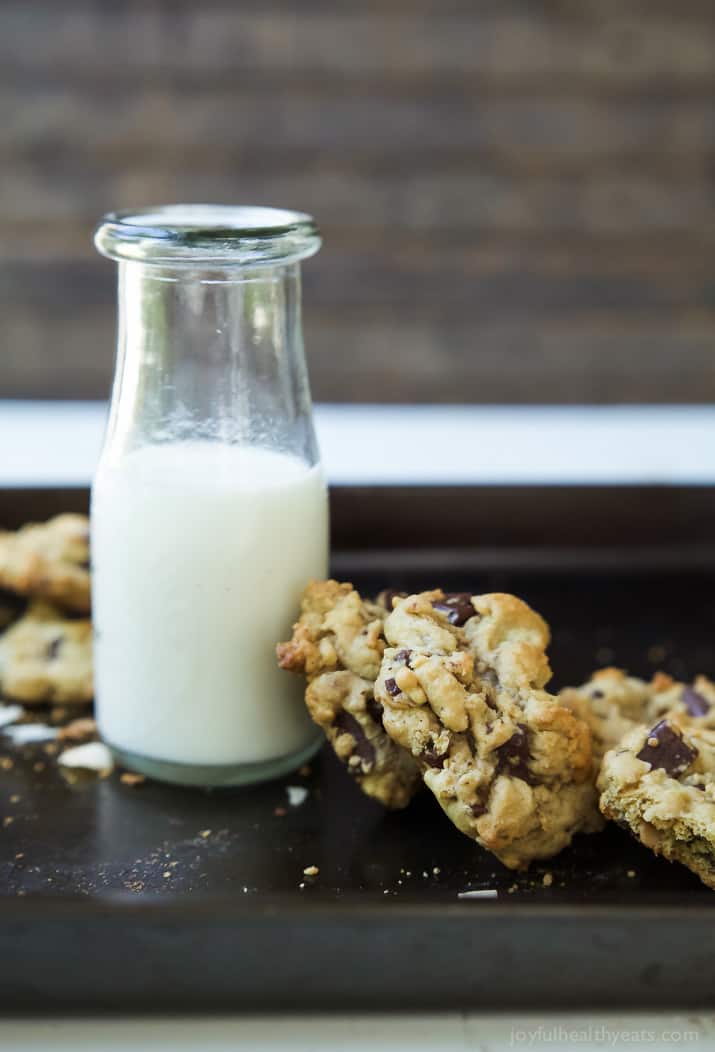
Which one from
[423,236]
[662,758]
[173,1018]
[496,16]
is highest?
[496,16]

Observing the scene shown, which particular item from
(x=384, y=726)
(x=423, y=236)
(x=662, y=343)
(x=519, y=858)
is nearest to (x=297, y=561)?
(x=384, y=726)

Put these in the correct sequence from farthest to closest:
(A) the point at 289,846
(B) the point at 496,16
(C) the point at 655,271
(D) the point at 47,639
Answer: (C) the point at 655,271
(B) the point at 496,16
(D) the point at 47,639
(A) the point at 289,846

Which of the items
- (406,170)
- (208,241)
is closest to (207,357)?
(208,241)

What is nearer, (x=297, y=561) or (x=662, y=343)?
(x=297, y=561)

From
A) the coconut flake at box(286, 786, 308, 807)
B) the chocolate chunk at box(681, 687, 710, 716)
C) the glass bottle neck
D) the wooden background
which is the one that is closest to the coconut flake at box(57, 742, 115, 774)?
the coconut flake at box(286, 786, 308, 807)

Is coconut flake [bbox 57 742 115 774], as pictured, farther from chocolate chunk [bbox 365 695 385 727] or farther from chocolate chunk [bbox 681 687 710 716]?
chocolate chunk [bbox 681 687 710 716]

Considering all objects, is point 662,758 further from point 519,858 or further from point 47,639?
point 47,639

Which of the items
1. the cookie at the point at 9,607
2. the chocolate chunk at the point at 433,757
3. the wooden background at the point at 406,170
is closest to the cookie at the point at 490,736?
the chocolate chunk at the point at 433,757

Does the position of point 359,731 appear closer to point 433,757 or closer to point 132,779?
point 433,757
